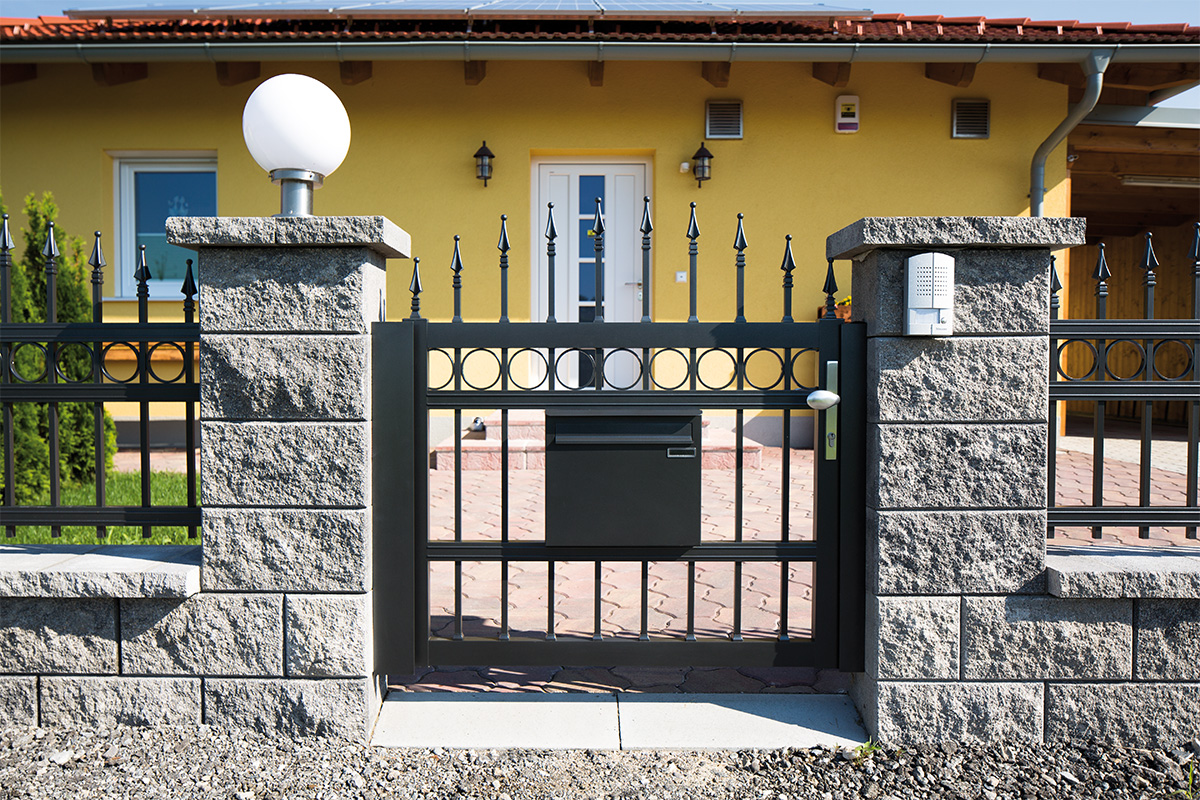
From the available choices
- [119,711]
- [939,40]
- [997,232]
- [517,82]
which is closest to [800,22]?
[939,40]

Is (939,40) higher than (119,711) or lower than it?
higher

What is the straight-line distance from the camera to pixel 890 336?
7.06ft

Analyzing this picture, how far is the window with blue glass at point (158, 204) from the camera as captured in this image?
284 inches

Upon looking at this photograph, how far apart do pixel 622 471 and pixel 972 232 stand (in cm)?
118

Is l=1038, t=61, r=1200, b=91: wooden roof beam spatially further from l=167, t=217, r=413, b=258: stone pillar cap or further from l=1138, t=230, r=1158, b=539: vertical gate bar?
l=167, t=217, r=413, b=258: stone pillar cap

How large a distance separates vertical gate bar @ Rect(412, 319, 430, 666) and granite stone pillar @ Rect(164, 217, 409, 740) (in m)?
0.14

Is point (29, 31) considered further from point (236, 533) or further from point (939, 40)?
point (939, 40)

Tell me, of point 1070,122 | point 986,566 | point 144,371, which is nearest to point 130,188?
point 144,371

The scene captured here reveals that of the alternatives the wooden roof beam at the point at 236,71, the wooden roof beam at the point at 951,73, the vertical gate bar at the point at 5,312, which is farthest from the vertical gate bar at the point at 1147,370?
the wooden roof beam at the point at 236,71

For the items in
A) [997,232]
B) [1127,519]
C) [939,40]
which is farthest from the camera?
[939,40]

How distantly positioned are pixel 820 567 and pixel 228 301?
1855 mm

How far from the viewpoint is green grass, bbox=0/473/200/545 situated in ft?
12.0

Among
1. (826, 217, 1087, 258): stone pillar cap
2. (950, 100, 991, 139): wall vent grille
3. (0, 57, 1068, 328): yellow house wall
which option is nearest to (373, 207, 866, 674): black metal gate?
(826, 217, 1087, 258): stone pillar cap

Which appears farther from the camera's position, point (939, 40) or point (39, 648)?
point (939, 40)
